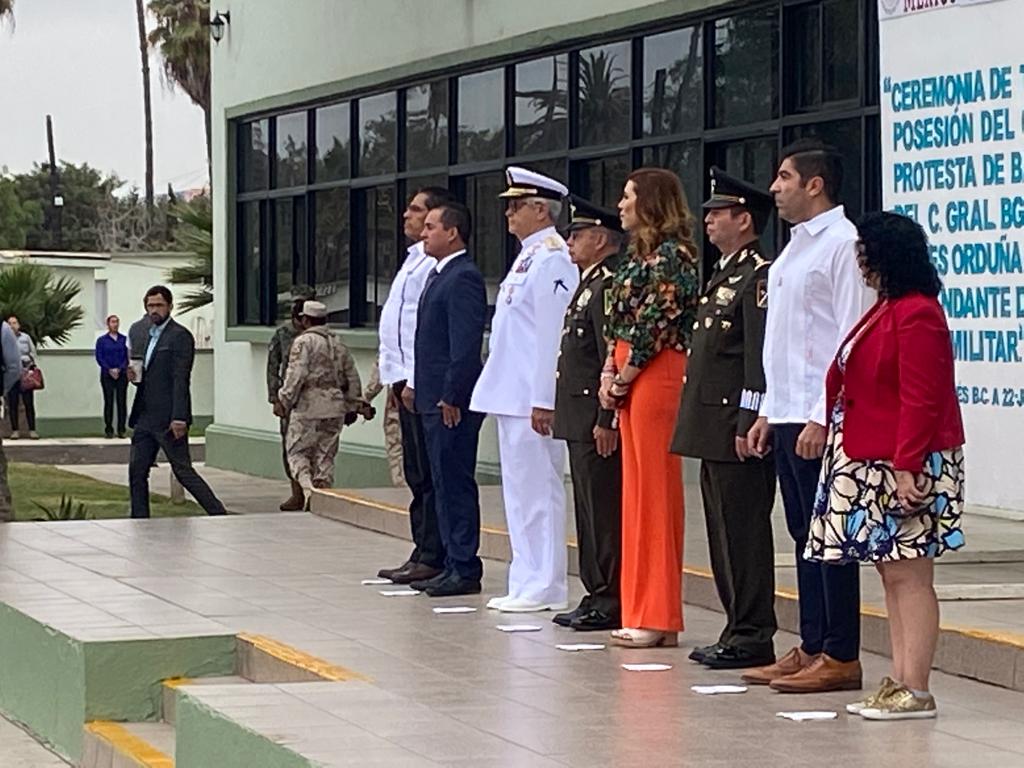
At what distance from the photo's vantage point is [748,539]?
8789 mm

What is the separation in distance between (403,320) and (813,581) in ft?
13.7

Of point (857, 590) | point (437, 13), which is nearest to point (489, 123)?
point (437, 13)

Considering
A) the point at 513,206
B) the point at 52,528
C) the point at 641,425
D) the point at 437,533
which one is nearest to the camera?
the point at 641,425

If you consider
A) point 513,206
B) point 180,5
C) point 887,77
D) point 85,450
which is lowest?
point 85,450

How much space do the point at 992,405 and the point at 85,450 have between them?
20.2 m

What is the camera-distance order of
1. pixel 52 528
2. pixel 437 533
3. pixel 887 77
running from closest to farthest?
1. pixel 437 533
2. pixel 887 77
3. pixel 52 528

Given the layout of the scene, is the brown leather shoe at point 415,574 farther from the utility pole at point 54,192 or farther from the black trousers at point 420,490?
the utility pole at point 54,192

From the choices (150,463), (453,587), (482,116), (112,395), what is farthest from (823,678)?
(112,395)

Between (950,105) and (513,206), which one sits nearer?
(513,206)

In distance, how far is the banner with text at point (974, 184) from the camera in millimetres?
12094

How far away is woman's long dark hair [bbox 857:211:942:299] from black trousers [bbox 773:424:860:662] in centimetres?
81

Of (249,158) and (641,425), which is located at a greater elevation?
(249,158)

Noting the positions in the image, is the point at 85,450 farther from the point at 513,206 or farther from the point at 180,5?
the point at 180,5

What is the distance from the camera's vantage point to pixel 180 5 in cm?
6888
